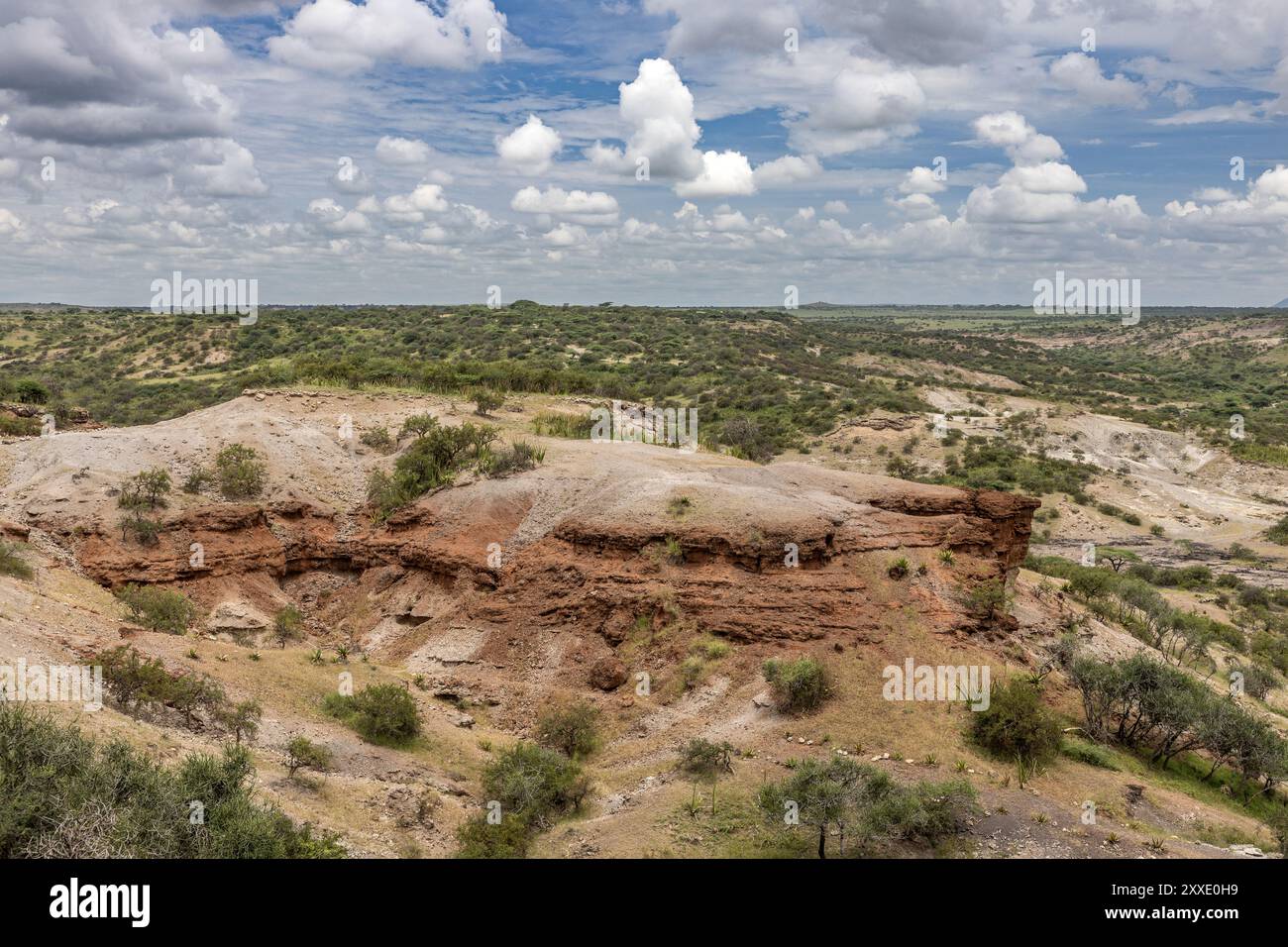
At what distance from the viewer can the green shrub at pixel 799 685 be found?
15.8m

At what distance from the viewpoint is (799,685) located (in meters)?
15.8

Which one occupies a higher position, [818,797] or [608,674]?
[818,797]

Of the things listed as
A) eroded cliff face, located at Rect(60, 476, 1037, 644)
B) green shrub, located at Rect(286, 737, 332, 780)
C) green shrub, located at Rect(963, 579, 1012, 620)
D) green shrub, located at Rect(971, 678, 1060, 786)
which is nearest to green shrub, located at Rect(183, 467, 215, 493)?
eroded cliff face, located at Rect(60, 476, 1037, 644)

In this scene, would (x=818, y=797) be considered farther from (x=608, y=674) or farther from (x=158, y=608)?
(x=158, y=608)

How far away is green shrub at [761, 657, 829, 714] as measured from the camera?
1581cm

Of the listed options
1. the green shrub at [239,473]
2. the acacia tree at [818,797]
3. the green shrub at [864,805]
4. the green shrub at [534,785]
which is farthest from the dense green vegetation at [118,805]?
the green shrub at [239,473]

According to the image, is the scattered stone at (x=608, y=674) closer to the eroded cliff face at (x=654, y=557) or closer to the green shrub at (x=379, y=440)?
the eroded cliff face at (x=654, y=557)

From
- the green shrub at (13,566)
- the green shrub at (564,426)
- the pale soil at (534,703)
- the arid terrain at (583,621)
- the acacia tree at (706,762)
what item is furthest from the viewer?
the green shrub at (564,426)

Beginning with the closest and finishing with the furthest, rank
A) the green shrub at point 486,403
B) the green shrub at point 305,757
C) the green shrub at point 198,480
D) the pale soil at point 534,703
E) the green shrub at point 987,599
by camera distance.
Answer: the pale soil at point 534,703, the green shrub at point 305,757, the green shrub at point 987,599, the green shrub at point 198,480, the green shrub at point 486,403

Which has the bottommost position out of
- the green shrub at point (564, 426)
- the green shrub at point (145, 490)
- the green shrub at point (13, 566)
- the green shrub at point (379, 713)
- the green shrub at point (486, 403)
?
the green shrub at point (379, 713)

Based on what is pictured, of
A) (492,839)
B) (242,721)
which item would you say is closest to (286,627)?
(242,721)

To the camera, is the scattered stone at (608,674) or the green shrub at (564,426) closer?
the scattered stone at (608,674)
